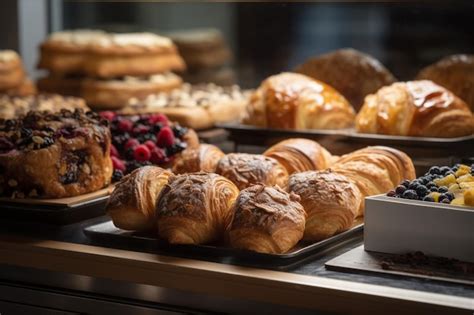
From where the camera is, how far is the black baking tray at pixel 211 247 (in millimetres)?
2660

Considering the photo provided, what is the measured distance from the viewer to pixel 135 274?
8.99ft

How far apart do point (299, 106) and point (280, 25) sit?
1108 millimetres

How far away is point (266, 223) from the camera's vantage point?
8.64ft

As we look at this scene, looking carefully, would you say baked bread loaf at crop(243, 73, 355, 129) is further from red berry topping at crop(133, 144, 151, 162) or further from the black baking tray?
the black baking tray

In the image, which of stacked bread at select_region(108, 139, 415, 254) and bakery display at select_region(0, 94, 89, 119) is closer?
stacked bread at select_region(108, 139, 415, 254)

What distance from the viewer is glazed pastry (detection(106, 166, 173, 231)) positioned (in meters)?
2.87

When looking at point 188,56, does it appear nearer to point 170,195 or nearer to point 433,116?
point 433,116

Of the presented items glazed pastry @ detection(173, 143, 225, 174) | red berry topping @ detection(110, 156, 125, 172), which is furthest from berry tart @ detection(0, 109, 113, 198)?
glazed pastry @ detection(173, 143, 225, 174)

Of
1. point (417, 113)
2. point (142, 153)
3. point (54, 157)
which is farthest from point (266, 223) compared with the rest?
point (417, 113)

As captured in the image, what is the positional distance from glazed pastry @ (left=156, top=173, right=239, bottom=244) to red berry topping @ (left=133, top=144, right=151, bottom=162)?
0.77 m

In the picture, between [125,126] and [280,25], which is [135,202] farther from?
[280,25]

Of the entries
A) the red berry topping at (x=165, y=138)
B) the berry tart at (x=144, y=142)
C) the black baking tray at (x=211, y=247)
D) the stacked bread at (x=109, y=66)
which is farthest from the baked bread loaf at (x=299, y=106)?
the stacked bread at (x=109, y=66)

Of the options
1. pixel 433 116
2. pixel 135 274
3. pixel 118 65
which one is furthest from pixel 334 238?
pixel 118 65

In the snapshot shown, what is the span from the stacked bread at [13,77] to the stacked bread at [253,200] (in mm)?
2543
